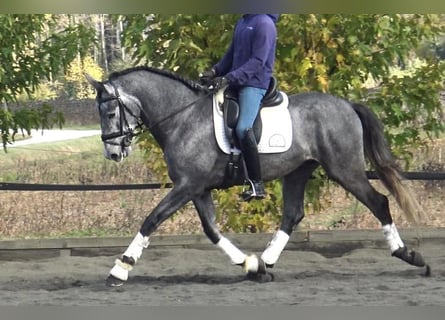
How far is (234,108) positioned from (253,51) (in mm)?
384

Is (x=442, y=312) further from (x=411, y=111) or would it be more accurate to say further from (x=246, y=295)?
(x=411, y=111)

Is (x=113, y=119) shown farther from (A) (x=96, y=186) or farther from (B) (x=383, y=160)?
(B) (x=383, y=160)

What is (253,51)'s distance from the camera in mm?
6199

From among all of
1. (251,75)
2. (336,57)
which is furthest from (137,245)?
(336,57)

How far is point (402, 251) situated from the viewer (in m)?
6.59

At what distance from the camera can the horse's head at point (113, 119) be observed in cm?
611

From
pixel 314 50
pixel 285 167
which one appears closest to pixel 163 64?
pixel 314 50

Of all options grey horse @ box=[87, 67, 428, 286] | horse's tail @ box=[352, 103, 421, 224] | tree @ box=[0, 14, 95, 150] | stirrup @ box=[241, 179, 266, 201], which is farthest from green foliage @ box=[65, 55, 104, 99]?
horse's tail @ box=[352, 103, 421, 224]

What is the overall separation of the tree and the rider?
168cm

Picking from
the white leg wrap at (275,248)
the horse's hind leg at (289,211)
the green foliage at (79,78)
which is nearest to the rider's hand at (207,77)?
the horse's hind leg at (289,211)

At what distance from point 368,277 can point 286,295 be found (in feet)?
2.51

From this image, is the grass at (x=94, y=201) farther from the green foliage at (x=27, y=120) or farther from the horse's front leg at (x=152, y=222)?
the horse's front leg at (x=152, y=222)

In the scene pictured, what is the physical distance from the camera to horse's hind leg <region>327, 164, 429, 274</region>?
21.2 ft

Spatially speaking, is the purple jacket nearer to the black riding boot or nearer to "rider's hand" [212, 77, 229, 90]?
"rider's hand" [212, 77, 229, 90]
